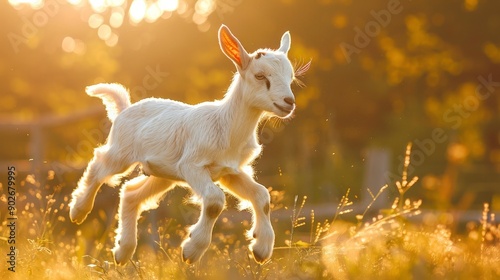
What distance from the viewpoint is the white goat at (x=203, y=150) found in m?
5.29

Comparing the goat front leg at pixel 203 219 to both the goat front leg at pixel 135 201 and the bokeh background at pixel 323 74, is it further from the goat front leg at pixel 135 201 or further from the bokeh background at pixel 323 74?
the bokeh background at pixel 323 74

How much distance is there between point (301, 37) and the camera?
54.2 feet

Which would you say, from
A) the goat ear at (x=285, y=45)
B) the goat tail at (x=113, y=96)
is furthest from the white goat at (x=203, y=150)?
the goat tail at (x=113, y=96)

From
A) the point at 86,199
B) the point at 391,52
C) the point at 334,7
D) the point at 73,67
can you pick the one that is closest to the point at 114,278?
the point at 86,199

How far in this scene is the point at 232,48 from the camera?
532cm

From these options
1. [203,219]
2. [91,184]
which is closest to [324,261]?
[203,219]

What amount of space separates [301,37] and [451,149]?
4.44 meters

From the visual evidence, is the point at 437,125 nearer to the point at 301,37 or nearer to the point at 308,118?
the point at 308,118

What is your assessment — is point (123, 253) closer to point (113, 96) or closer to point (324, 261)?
point (113, 96)

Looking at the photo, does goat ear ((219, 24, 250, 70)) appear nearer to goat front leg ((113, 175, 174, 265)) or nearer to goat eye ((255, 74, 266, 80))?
goat eye ((255, 74, 266, 80))

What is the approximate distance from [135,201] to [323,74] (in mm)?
11543

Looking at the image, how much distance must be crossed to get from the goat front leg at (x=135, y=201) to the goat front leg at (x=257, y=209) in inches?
28.4

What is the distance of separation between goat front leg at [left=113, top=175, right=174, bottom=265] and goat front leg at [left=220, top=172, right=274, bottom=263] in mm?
722

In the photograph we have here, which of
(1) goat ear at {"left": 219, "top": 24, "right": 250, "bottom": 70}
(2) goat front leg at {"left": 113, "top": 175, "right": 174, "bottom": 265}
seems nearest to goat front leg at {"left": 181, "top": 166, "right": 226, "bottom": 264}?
(1) goat ear at {"left": 219, "top": 24, "right": 250, "bottom": 70}
